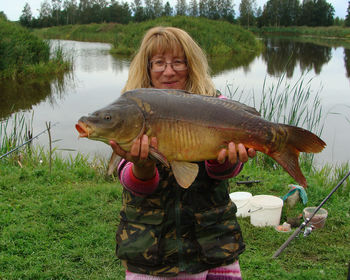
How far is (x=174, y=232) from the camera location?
1.46m

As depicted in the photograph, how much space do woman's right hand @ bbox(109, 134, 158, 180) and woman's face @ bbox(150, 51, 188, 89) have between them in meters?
0.46

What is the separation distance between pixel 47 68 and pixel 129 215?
479 inches

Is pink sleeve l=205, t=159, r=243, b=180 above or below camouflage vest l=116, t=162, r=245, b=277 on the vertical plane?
above

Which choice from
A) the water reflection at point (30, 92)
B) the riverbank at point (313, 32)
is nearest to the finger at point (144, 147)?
the water reflection at point (30, 92)

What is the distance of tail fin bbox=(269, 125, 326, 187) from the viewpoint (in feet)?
4.66

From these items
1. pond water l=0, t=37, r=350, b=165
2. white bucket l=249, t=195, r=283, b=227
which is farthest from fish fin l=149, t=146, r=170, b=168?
pond water l=0, t=37, r=350, b=165

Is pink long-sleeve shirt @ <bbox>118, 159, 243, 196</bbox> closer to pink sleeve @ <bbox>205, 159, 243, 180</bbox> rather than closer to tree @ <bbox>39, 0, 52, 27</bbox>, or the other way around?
pink sleeve @ <bbox>205, 159, 243, 180</bbox>

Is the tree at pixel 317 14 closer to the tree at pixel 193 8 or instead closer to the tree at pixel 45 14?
the tree at pixel 193 8

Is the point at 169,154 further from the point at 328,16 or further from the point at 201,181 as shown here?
the point at 328,16

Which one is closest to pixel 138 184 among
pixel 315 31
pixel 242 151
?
pixel 242 151

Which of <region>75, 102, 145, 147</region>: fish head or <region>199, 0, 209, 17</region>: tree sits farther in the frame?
<region>199, 0, 209, 17</region>: tree

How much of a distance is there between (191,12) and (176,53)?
57.4 metres

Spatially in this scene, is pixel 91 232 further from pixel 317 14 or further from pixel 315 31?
pixel 317 14

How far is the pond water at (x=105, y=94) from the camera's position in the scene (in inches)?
249
